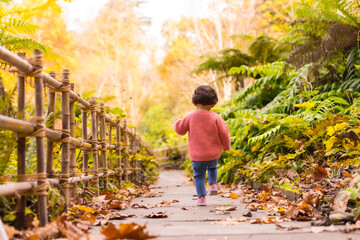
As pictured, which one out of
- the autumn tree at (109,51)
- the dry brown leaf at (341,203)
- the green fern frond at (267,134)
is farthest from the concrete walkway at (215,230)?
the autumn tree at (109,51)

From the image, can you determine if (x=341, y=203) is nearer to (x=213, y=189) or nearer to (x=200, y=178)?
(x=200, y=178)

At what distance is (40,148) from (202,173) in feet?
7.43

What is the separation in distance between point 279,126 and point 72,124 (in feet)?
9.06

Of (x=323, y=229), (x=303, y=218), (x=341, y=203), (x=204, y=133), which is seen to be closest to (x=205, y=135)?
(x=204, y=133)

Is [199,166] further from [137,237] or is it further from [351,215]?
→ [137,237]

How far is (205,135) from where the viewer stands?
4.49 metres

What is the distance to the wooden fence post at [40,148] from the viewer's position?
2438 mm

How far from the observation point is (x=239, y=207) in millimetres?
3865

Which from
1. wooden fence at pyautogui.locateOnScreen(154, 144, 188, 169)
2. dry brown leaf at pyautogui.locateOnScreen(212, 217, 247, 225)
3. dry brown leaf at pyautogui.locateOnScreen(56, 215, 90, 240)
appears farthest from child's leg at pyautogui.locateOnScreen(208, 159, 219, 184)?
wooden fence at pyautogui.locateOnScreen(154, 144, 188, 169)

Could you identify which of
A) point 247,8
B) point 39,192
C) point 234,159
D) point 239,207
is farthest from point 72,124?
point 247,8

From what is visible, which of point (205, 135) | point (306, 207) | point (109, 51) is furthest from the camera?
point (109, 51)

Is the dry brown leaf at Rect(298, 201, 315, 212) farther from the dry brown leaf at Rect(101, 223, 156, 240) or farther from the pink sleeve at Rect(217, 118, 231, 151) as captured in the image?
the pink sleeve at Rect(217, 118, 231, 151)

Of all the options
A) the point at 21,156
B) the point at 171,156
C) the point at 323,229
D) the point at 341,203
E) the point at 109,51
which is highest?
the point at 109,51

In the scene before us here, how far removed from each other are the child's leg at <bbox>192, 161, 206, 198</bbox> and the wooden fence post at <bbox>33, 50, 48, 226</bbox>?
2097 millimetres
